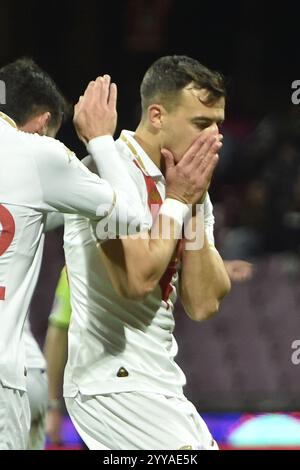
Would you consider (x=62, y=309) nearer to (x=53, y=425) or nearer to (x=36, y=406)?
(x=53, y=425)

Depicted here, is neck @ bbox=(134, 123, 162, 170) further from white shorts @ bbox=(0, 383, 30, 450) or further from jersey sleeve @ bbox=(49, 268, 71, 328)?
jersey sleeve @ bbox=(49, 268, 71, 328)

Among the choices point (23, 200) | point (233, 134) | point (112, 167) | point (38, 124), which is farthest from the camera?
point (233, 134)

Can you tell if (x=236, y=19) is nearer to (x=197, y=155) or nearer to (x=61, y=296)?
(x=61, y=296)

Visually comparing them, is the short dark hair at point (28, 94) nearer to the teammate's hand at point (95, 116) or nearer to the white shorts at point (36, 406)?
the teammate's hand at point (95, 116)

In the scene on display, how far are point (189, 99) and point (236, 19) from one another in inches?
289

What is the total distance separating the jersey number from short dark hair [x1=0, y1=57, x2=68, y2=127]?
2.07 feet

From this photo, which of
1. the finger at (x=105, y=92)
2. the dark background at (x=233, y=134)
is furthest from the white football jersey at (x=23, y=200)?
the dark background at (x=233, y=134)

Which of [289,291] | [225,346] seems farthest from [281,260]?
[225,346]

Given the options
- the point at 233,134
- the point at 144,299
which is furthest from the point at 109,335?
the point at 233,134

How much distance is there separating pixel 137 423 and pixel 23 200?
0.76 meters

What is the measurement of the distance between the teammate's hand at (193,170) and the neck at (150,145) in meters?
0.13

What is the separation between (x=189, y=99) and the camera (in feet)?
11.0

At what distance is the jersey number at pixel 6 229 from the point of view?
117 inches

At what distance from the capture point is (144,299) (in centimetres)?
311
